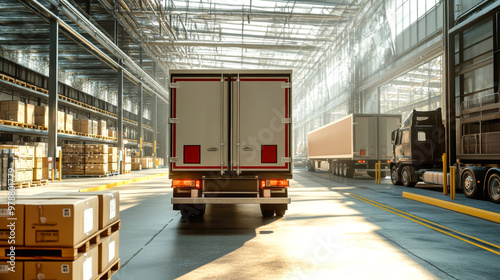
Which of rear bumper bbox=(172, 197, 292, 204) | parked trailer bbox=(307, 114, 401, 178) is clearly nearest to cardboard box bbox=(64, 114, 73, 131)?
parked trailer bbox=(307, 114, 401, 178)

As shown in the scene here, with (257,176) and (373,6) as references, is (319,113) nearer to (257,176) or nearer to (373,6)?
(373,6)

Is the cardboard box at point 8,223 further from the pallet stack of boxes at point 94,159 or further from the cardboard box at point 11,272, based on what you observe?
the pallet stack of boxes at point 94,159

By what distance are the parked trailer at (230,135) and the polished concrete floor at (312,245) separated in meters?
0.86

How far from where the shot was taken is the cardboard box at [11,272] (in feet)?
→ 11.0

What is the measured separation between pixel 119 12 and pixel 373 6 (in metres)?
17.6

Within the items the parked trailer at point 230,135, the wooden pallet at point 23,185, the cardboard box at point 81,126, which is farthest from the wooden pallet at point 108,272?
the cardboard box at point 81,126

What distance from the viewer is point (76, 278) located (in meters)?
3.44

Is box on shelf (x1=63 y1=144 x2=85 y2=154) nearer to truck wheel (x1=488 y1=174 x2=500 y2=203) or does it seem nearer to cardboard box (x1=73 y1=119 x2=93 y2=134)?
cardboard box (x1=73 y1=119 x2=93 y2=134)

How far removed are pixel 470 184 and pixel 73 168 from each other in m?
20.7

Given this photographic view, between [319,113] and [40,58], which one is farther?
[319,113]

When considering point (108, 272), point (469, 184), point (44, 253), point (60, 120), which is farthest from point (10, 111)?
point (469, 184)

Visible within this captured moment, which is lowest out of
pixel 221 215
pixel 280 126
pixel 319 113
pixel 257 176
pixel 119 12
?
pixel 221 215

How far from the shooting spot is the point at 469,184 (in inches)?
500


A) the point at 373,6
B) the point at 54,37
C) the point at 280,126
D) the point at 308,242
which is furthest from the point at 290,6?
the point at 308,242
